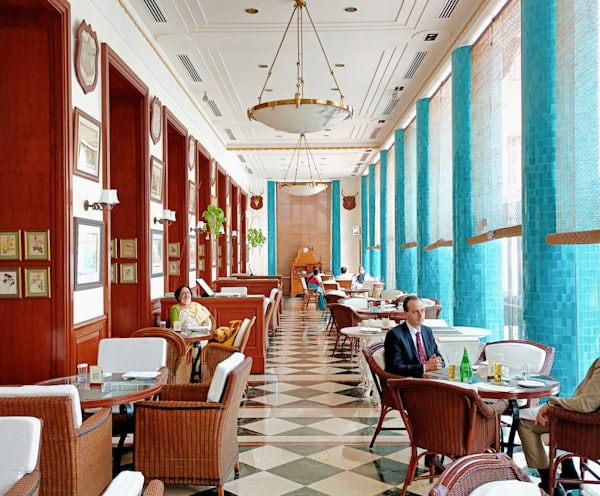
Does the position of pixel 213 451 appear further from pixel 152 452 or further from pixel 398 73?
pixel 398 73

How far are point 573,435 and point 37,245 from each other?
4298 millimetres

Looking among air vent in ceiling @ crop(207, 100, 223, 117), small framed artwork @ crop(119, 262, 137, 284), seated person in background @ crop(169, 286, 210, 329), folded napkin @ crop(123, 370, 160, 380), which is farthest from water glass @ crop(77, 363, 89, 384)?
air vent in ceiling @ crop(207, 100, 223, 117)

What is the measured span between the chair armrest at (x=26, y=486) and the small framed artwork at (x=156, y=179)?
20.2ft

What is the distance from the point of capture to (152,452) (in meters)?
4.21

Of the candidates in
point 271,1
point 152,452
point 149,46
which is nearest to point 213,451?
point 152,452

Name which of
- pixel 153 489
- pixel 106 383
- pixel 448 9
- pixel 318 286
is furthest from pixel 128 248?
pixel 318 286

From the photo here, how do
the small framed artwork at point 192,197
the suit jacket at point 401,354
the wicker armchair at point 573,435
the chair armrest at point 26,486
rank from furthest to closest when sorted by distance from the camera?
the small framed artwork at point 192,197 < the suit jacket at point 401,354 < the wicker armchair at point 573,435 < the chair armrest at point 26,486

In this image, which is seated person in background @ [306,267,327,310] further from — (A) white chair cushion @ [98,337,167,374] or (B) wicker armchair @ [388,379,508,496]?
(B) wicker armchair @ [388,379,508,496]

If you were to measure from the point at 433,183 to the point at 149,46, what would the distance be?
5167 millimetres

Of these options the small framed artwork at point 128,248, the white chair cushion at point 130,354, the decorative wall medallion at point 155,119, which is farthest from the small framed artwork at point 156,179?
the white chair cushion at point 130,354

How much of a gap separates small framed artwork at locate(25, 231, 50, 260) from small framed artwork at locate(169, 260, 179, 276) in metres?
5.56

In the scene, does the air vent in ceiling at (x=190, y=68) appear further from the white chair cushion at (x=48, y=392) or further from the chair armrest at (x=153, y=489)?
the chair armrest at (x=153, y=489)

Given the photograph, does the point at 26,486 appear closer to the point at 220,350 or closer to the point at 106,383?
the point at 106,383

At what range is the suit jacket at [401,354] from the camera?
16.3ft
